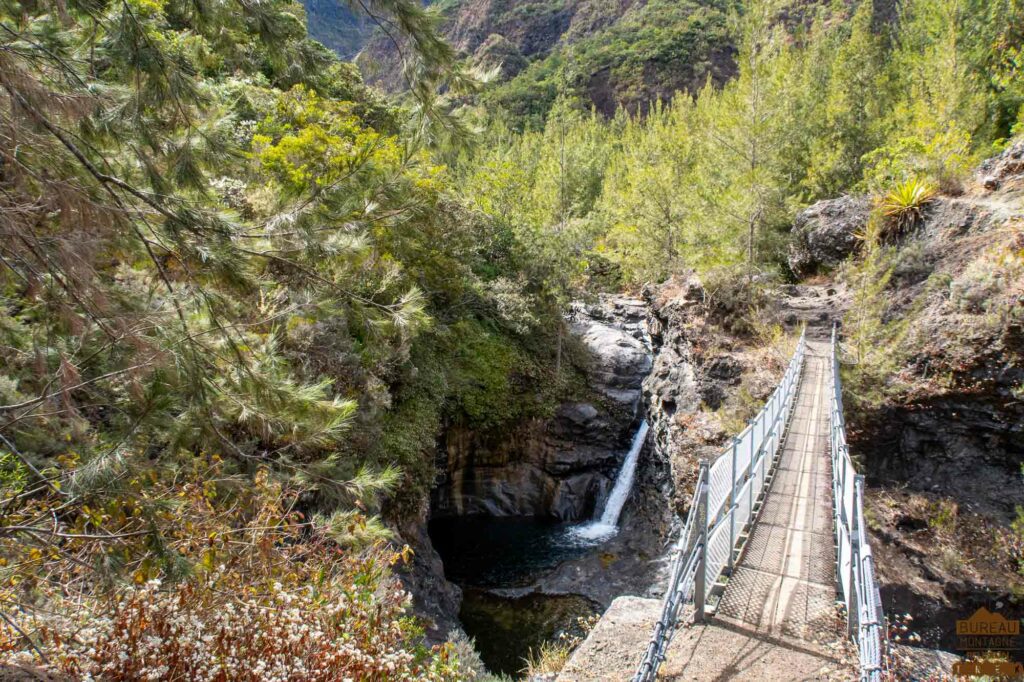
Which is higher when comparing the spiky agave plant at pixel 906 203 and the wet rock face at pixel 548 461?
the spiky agave plant at pixel 906 203

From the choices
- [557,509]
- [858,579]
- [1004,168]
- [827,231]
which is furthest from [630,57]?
[858,579]

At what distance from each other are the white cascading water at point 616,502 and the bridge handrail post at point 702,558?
1130 centimetres

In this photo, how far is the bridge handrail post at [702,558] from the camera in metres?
4.38

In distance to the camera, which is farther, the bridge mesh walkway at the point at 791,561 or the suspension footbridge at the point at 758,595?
the bridge mesh walkway at the point at 791,561

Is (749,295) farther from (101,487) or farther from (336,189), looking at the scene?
(101,487)

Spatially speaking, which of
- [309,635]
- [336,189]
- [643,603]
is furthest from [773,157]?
[309,635]

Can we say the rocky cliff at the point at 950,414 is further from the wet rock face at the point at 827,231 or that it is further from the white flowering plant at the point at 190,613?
the white flowering plant at the point at 190,613

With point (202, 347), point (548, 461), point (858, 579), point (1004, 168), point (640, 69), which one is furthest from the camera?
point (640, 69)

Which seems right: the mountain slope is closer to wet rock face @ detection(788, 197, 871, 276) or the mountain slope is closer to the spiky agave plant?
wet rock face @ detection(788, 197, 871, 276)

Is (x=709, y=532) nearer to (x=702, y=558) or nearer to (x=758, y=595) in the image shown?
(x=702, y=558)

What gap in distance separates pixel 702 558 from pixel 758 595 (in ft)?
3.00

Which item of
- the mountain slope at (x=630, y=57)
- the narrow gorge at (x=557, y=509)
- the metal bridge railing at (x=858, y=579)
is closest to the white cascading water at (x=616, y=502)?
the narrow gorge at (x=557, y=509)

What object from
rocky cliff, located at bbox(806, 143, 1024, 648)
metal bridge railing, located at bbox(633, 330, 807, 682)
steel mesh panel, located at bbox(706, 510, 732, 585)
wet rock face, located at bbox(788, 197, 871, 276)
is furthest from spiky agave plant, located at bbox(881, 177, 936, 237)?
steel mesh panel, located at bbox(706, 510, 732, 585)

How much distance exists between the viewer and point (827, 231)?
1508 centimetres
